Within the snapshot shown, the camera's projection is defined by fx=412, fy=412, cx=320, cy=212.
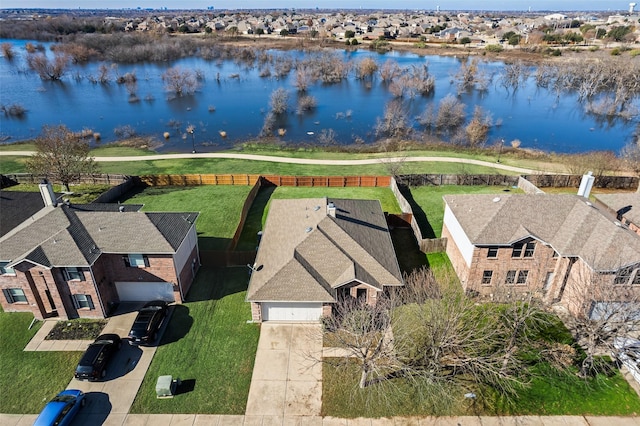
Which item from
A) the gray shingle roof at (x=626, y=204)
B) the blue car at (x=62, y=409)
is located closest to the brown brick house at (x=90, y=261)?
the blue car at (x=62, y=409)

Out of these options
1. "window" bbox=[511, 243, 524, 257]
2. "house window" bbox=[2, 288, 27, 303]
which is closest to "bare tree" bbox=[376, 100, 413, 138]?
"window" bbox=[511, 243, 524, 257]

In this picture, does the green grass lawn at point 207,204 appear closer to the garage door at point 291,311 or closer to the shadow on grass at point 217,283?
the shadow on grass at point 217,283

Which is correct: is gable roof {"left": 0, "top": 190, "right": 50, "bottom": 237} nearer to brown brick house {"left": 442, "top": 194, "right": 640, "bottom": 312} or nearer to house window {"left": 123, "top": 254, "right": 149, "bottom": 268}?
house window {"left": 123, "top": 254, "right": 149, "bottom": 268}

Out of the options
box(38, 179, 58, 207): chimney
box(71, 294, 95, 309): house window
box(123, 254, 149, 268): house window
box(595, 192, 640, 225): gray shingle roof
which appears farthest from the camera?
box(595, 192, 640, 225): gray shingle roof

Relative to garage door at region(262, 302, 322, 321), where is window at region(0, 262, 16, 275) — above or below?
above

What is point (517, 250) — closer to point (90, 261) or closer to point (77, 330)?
point (90, 261)

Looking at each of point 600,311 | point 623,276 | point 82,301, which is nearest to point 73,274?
point 82,301

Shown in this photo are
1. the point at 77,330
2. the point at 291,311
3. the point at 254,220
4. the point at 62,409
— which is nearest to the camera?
the point at 62,409
